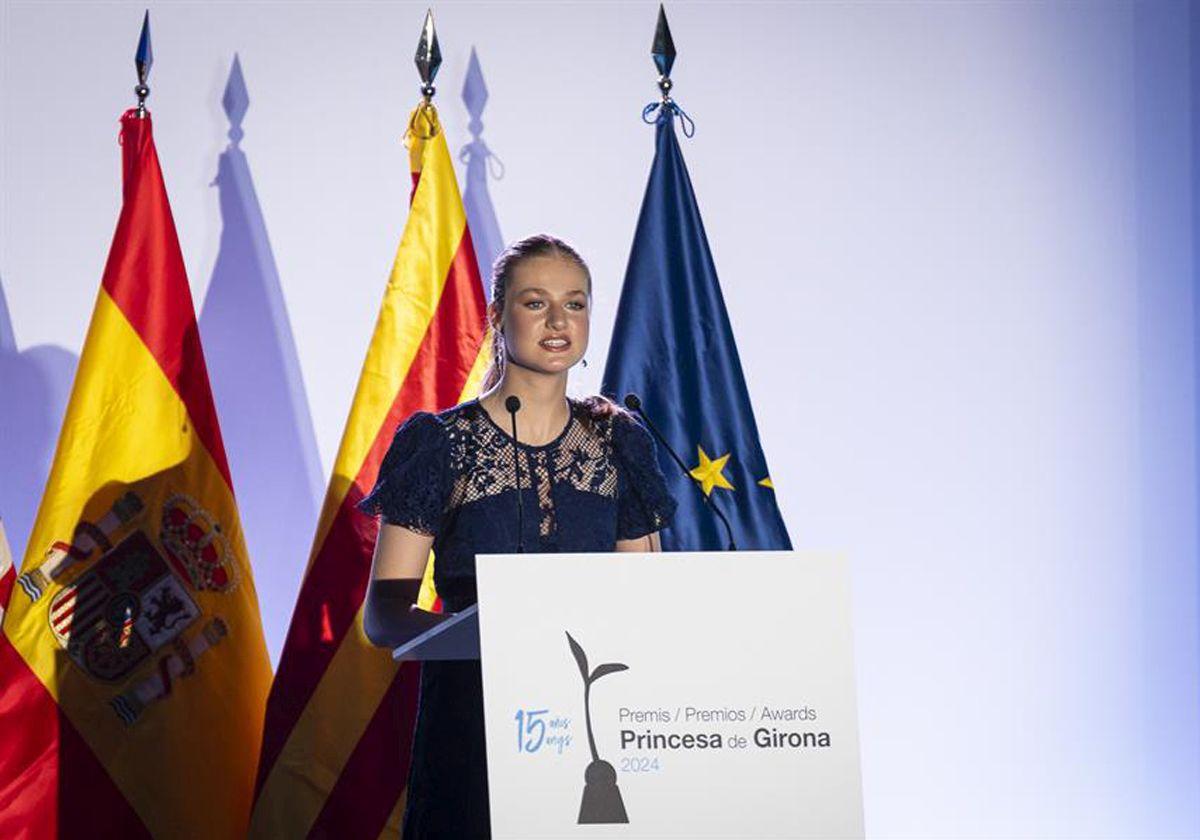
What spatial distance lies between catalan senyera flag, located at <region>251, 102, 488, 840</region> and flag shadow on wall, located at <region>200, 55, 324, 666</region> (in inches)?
14.4

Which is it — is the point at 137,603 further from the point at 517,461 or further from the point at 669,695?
the point at 669,695

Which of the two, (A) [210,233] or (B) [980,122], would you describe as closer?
(A) [210,233]

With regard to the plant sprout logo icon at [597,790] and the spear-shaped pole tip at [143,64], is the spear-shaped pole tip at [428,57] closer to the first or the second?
the spear-shaped pole tip at [143,64]

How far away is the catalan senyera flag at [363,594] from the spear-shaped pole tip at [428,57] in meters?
0.16

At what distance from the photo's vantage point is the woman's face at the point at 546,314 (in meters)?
2.12

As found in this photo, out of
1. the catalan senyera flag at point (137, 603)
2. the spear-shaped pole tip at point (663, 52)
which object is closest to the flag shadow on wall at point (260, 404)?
the catalan senyera flag at point (137, 603)

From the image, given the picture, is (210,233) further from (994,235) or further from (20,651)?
(994,235)

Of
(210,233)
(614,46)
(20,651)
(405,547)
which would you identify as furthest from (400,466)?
(614,46)

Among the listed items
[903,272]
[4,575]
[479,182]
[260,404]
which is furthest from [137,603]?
[903,272]

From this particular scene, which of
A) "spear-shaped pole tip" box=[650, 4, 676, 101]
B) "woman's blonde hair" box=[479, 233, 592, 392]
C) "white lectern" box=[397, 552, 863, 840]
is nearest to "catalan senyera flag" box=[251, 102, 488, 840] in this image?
"spear-shaped pole tip" box=[650, 4, 676, 101]

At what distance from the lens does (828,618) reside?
4.54 feet

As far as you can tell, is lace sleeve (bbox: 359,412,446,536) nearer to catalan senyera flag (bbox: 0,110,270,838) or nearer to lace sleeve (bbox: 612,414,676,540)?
lace sleeve (bbox: 612,414,676,540)

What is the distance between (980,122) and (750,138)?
578 millimetres

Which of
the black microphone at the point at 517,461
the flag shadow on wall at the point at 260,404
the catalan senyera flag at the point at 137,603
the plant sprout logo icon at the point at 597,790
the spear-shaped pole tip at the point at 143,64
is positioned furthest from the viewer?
the flag shadow on wall at the point at 260,404
